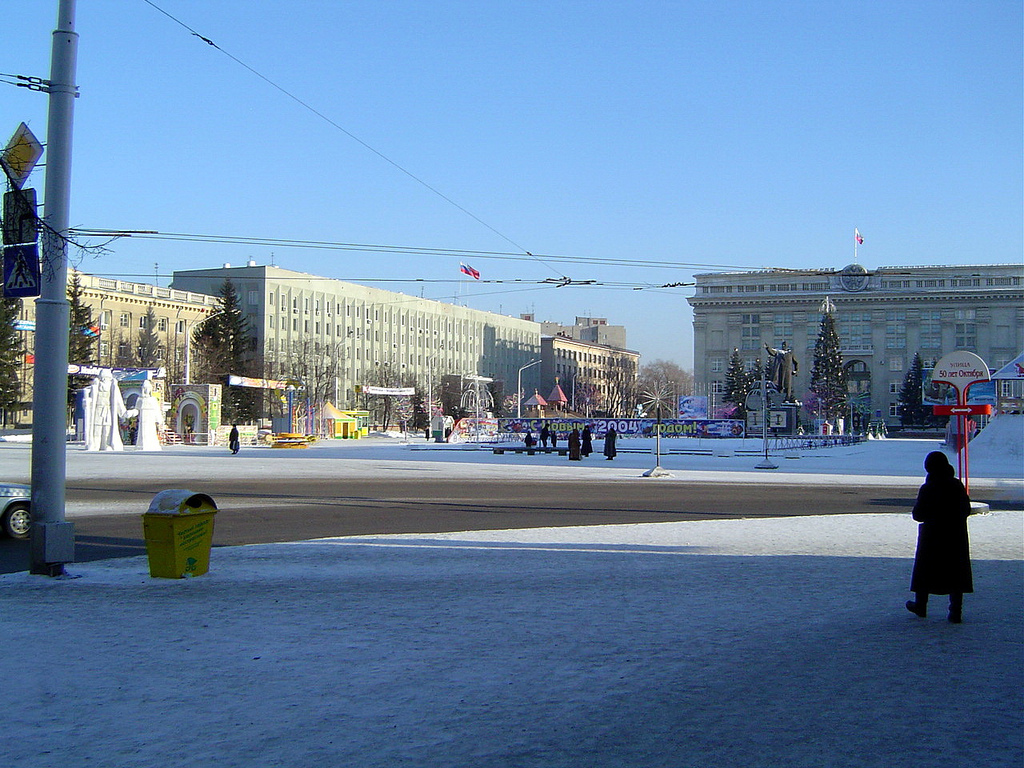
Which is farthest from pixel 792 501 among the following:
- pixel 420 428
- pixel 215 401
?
pixel 420 428

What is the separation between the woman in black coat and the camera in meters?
8.62

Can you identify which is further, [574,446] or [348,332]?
[348,332]

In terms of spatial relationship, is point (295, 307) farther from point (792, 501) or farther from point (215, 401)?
point (792, 501)

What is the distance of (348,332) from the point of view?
4518 inches

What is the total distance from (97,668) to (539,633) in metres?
3.41

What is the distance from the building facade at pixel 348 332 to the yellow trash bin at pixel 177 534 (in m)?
84.4

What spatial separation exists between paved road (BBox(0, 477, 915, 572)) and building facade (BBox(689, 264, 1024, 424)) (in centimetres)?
9665

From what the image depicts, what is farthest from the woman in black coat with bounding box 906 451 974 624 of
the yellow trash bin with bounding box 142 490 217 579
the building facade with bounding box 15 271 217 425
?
the building facade with bounding box 15 271 217 425

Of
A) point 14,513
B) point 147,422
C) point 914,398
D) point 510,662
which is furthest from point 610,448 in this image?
point 914,398

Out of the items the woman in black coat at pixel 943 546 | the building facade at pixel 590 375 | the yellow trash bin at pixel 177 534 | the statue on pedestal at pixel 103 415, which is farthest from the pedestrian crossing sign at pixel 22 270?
the building facade at pixel 590 375

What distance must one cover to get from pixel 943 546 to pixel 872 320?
127 meters

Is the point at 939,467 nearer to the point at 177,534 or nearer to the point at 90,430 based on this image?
the point at 177,534

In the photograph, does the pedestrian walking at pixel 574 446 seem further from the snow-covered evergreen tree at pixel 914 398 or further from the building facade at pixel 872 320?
the building facade at pixel 872 320

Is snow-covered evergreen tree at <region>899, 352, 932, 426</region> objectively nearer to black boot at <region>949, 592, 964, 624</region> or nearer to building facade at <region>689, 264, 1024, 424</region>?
building facade at <region>689, 264, 1024, 424</region>
